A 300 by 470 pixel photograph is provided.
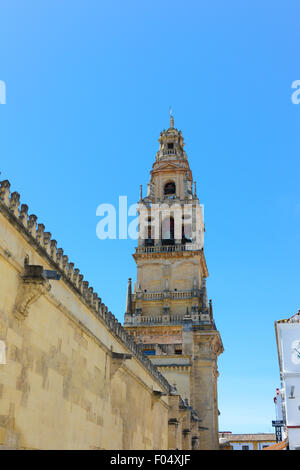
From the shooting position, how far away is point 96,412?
17.8m

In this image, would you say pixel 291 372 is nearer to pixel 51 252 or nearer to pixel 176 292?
pixel 176 292

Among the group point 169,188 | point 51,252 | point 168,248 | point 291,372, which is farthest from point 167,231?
point 51,252

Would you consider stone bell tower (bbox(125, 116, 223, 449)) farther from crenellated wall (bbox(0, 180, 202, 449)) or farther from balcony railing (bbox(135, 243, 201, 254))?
crenellated wall (bbox(0, 180, 202, 449))

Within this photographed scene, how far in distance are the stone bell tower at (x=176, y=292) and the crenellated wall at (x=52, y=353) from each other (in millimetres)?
19239

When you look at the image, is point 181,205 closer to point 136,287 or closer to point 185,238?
point 185,238

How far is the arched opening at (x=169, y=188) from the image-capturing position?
175ft

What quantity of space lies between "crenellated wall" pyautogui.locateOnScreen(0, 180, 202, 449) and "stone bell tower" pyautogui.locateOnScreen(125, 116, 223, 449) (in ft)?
63.1

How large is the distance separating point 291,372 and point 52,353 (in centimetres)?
2001

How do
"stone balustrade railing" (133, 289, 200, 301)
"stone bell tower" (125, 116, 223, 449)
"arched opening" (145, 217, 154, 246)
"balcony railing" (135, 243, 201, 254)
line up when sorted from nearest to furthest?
1. "stone bell tower" (125, 116, 223, 449)
2. "stone balustrade railing" (133, 289, 200, 301)
3. "balcony railing" (135, 243, 201, 254)
4. "arched opening" (145, 217, 154, 246)

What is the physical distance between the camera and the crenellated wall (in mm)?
11453

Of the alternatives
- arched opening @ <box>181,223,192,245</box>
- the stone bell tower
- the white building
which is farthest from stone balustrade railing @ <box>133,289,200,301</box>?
the white building

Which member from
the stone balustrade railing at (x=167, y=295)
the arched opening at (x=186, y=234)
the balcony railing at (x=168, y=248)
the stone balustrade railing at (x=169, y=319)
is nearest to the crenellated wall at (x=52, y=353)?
the stone balustrade railing at (x=169, y=319)

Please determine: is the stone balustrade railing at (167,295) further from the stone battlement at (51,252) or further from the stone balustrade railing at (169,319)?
the stone battlement at (51,252)
